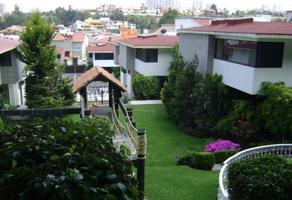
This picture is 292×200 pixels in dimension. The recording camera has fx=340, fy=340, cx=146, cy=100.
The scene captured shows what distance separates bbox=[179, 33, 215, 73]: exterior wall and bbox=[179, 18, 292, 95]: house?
0.06 meters

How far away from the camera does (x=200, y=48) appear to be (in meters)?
20.3

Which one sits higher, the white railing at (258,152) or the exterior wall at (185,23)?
the exterior wall at (185,23)

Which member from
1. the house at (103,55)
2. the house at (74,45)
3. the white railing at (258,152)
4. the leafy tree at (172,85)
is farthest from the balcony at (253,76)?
the house at (74,45)

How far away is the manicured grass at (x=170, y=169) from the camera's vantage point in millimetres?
10078

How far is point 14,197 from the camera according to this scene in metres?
2.34

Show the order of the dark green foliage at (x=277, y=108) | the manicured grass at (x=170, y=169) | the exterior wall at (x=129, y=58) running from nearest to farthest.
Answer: the manicured grass at (x=170, y=169) < the dark green foliage at (x=277, y=108) < the exterior wall at (x=129, y=58)

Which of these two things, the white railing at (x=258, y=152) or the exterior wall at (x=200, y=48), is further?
the exterior wall at (x=200, y=48)

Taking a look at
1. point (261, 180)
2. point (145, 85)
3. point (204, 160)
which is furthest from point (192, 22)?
point (261, 180)

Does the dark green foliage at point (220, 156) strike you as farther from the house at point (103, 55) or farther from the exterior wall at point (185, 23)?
the house at point (103, 55)

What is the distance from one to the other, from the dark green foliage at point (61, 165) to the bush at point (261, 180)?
4176 millimetres

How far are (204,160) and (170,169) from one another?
4.76 ft

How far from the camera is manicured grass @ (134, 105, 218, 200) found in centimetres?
1008

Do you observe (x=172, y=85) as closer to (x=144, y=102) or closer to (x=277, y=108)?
(x=144, y=102)

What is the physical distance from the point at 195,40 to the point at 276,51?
6740mm
